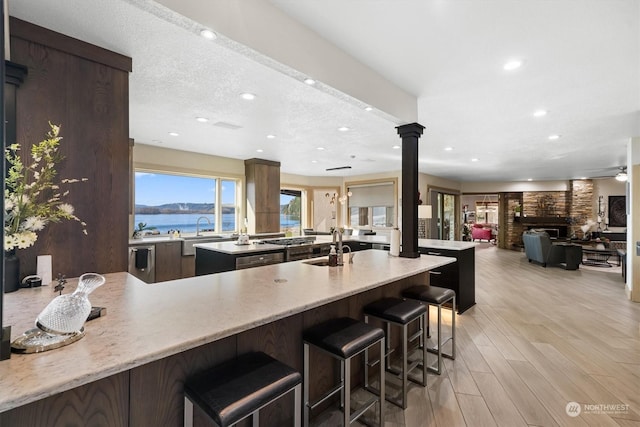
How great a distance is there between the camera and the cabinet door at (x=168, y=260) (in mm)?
4512

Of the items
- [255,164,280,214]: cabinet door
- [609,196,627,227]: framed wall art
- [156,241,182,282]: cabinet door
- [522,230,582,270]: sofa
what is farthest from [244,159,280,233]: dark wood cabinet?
[609,196,627,227]: framed wall art

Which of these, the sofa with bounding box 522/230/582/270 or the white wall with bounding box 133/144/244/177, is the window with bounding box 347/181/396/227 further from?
the sofa with bounding box 522/230/582/270

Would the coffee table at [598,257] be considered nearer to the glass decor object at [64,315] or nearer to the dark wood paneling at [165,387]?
the dark wood paneling at [165,387]

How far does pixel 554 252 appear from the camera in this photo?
24.0ft

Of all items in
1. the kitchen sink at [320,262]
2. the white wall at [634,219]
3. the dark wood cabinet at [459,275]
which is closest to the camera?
the kitchen sink at [320,262]

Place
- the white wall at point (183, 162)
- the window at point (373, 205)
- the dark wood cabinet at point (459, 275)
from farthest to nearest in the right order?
the window at point (373, 205), the white wall at point (183, 162), the dark wood cabinet at point (459, 275)

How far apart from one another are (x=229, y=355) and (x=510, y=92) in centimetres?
350

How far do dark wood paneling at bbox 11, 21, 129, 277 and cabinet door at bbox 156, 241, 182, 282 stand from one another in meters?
2.51

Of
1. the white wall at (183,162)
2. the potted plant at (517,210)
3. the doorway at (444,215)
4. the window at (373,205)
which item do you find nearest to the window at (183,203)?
the white wall at (183,162)

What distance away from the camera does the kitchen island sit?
34.8 inches

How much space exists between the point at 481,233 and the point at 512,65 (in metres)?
14.5

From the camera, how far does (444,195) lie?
10422mm

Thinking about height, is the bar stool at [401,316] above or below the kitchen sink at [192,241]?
below

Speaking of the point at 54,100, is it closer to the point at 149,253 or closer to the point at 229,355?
the point at 229,355
